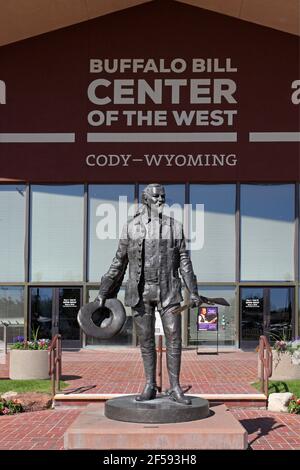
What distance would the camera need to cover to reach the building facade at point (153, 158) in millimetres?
20859

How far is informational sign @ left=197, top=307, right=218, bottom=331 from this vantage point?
2017 cm

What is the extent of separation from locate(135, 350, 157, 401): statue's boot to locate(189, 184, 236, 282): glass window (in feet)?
46.6

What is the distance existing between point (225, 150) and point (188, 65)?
3.00 meters

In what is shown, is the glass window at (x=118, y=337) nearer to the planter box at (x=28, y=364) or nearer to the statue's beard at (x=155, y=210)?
the planter box at (x=28, y=364)

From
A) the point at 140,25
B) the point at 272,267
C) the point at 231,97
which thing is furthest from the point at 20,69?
the point at 272,267

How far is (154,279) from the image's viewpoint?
22.9 ft

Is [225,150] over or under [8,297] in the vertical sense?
over

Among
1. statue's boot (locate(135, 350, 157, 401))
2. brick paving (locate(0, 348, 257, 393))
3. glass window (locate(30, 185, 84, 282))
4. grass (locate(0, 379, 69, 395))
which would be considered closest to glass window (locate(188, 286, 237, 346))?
brick paving (locate(0, 348, 257, 393))

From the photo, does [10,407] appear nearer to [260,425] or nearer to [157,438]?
[260,425]

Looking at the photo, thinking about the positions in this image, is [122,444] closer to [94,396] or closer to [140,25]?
[94,396]

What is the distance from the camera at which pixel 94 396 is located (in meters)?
10.1

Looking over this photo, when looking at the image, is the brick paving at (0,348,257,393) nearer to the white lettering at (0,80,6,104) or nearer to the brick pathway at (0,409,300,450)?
the brick pathway at (0,409,300,450)

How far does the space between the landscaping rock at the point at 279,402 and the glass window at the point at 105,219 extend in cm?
1167

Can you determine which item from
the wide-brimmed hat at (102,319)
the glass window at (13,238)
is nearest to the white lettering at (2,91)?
the glass window at (13,238)
